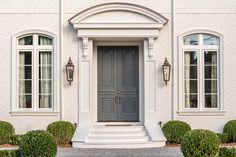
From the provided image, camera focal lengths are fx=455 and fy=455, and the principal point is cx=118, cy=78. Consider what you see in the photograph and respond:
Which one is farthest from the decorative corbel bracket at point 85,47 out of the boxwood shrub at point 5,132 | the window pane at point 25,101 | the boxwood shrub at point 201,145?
the boxwood shrub at point 201,145

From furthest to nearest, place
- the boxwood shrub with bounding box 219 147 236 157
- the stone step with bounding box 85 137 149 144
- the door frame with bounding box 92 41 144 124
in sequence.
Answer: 1. the door frame with bounding box 92 41 144 124
2. the stone step with bounding box 85 137 149 144
3. the boxwood shrub with bounding box 219 147 236 157

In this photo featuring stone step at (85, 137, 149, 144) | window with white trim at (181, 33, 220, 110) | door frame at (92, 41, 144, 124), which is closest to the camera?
stone step at (85, 137, 149, 144)

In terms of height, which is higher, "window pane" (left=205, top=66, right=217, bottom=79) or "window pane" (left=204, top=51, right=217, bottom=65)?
"window pane" (left=204, top=51, right=217, bottom=65)

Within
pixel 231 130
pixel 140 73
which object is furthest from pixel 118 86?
pixel 231 130

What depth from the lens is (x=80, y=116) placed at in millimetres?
15078

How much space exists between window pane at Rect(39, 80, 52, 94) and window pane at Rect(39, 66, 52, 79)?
6.7 inches

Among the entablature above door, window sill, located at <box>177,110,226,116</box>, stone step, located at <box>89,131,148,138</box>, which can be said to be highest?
the entablature above door

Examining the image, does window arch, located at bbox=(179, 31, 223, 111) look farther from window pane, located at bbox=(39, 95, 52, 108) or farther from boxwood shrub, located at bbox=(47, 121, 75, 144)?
window pane, located at bbox=(39, 95, 52, 108)

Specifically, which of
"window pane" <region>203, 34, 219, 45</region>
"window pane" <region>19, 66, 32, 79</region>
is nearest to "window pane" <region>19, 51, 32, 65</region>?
"window pane" <region>19, 66, 32, 79</region>

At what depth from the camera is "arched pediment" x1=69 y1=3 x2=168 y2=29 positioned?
14.8 m

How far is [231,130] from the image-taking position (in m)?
14.6

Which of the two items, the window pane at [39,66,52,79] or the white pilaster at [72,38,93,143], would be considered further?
the window pane at [39,66,52,79]

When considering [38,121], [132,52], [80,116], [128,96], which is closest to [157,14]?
[132,52]

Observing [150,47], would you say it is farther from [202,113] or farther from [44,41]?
[44,41]
